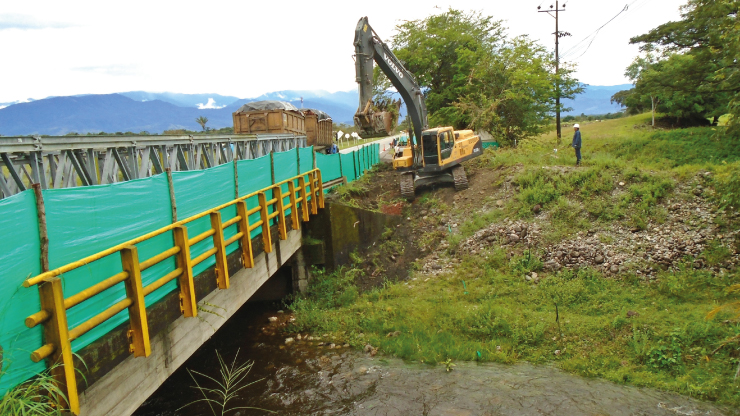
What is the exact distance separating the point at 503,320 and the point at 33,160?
26.9 feet

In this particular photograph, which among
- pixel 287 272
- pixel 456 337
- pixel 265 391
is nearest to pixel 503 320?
pixel 456 337

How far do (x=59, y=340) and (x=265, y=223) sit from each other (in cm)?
480

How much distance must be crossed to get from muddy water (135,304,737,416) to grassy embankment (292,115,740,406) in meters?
0.41

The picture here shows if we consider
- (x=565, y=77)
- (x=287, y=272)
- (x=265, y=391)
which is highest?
(x=565, y=77)

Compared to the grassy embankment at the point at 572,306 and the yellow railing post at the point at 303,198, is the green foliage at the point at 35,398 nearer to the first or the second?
the grassy embankment at the point at 572,306

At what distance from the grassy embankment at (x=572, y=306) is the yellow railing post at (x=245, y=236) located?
278 cm

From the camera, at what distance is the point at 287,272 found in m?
11.6

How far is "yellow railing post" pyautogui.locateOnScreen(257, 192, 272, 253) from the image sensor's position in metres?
8.21

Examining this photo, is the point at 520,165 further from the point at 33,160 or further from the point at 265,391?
the point at 33,160

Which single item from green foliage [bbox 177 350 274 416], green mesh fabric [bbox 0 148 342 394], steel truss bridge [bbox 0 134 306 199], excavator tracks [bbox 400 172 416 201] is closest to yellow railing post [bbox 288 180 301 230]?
steel truss bridge [bbox 0 134 306 199]

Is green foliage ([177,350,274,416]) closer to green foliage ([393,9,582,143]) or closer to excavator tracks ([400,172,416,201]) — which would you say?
excavator tracks ([400,172,416,201])

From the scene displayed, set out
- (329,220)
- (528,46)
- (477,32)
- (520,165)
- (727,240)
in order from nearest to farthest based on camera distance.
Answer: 1. (727,240)
2. (329,220)
3. (520,165)
4. (528,46)
5. (477,32)

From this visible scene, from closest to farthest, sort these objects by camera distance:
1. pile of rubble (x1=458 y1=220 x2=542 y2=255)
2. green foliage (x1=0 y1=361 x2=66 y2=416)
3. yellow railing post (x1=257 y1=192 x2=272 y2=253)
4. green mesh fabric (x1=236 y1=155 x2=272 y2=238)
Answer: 1. green foliage (x1=0 y1=361 x2=66 y2=416)
2. yellow railing post (x1=257 y1=192 x2=272 y2=253)
3. green mesh fabric (x1=236 y1=155 x2=272 y2=238)
4. pile of rubble (x1=458 y1=220 x2=542 y2=255)

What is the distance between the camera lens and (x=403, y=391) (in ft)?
22.5
